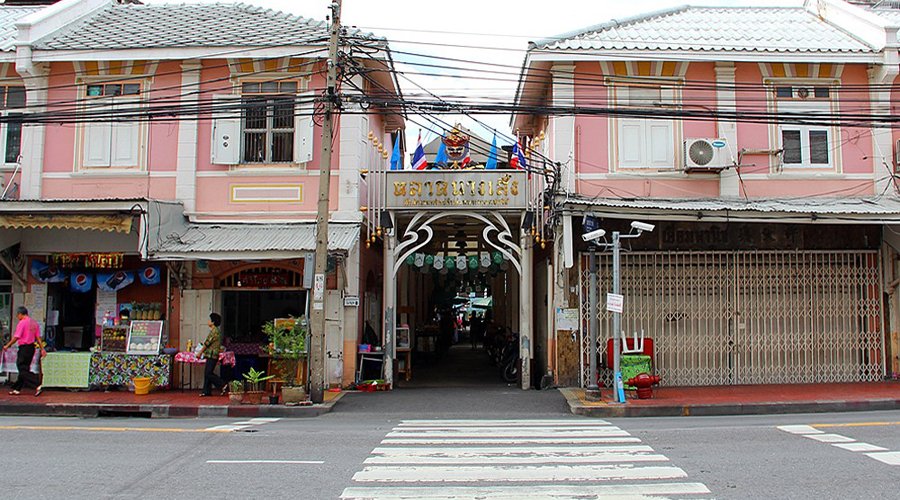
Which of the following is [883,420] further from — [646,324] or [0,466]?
[0,466]

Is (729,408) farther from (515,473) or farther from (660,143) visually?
(515,473)

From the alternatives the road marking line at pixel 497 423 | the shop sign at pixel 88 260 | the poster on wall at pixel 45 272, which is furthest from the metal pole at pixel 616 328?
the poster on wall at pixel 45 272

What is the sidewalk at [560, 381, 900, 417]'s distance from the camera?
13.2 metres

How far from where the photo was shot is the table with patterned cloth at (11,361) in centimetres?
1612

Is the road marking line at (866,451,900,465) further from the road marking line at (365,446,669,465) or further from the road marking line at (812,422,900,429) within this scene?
the road marking line at (365,446,669,465)

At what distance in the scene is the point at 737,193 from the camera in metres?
16.0

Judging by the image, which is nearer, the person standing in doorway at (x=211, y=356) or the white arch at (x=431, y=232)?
the person standing in doorway at (x=211, y=356)

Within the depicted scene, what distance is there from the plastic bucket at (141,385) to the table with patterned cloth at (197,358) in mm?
753

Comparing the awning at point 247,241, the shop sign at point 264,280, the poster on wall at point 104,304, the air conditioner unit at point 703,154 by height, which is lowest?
the poster on wall at point 104,304

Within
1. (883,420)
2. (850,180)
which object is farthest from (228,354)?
(850,180)

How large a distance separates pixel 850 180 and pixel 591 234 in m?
6.73

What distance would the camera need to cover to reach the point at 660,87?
640 inches

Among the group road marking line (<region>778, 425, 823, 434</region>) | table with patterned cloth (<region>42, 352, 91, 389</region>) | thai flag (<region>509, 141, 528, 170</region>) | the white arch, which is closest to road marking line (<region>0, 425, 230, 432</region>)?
table with patterned cloth (<region>42, 352, 91, 389</region>)

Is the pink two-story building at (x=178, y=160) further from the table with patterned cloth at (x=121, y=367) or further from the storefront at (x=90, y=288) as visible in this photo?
the table with patterned cloth at (x=121, y=367)
